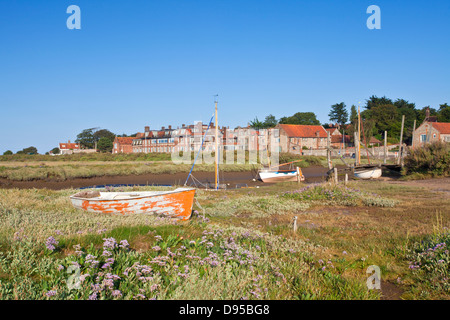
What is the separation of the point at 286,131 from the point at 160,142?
44470 mm

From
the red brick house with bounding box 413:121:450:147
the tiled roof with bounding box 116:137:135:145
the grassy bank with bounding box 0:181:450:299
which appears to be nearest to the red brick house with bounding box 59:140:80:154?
the tiled roof with bounding box 116:137:135:145

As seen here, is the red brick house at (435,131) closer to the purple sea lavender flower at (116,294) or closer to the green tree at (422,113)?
the green tree at (422,113)

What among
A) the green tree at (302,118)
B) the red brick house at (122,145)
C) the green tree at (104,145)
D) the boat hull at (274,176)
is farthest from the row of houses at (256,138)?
the boat hull at (274,176)

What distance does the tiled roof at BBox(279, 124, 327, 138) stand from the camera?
96.6 meters

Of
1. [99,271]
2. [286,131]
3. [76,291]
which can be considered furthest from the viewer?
[286,131]

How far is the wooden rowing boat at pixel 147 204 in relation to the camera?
1252 cm

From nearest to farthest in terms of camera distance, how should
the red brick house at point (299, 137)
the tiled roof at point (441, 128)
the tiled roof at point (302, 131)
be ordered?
1. the tiled roof at point (441, 128)
2. the red brick house at point (299, 137)
3. the tiled roof at point (302, 131)

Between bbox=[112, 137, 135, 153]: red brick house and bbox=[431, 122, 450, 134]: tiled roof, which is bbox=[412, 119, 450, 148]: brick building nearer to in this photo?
bbox=[431, 122, 450, 134]: tiled roof

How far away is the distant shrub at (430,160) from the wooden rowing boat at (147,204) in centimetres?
2898

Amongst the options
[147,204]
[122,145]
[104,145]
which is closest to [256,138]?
[122,145]

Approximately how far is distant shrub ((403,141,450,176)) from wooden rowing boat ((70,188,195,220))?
2898 centimetres
